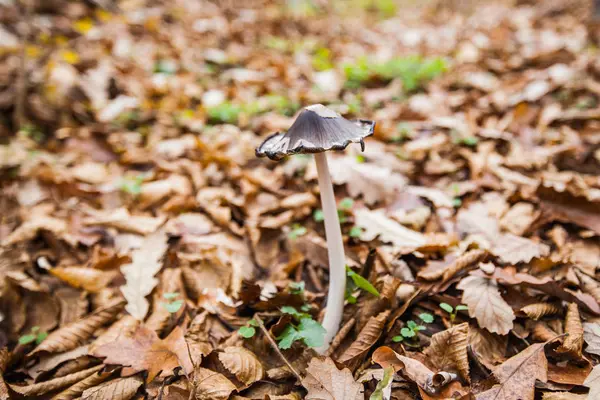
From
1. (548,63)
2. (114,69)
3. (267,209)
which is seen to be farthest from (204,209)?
(548,63)

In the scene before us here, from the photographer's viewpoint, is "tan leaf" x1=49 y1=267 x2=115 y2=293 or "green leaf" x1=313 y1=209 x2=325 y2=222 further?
"green leaf" x1=313 y1=209 x2=325 y2=222

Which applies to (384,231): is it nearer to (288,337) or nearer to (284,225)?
(284,225)

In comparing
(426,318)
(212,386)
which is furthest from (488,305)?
(212,386)

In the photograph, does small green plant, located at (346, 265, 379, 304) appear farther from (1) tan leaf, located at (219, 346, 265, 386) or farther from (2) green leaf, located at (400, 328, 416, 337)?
(1) tan leaf, located at (219, 346, 265, 386)

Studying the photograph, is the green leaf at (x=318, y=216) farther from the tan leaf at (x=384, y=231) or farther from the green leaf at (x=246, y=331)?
the green leaf at (x=246, y=331)

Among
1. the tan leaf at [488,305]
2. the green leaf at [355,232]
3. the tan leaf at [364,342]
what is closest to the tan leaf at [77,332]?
the tan leaf at [364,342]

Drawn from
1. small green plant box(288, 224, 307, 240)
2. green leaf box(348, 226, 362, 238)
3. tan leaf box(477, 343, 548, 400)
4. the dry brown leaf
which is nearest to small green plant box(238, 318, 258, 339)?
the dry brown leaf

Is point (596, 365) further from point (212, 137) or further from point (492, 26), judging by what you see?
point (492, 26)
